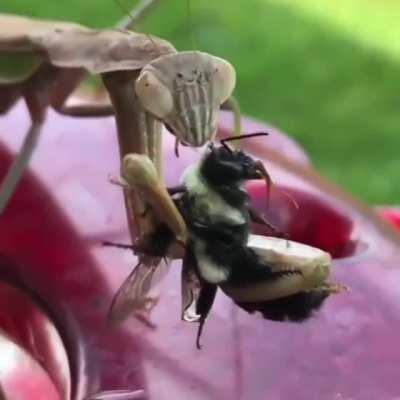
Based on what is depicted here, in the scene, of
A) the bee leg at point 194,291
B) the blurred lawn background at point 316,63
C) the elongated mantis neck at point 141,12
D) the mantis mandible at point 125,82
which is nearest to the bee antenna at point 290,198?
the mantis mandible at point 125,82

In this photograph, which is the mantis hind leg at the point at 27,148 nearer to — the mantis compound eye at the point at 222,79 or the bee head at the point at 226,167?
the mantis compound eye at the point at 222,79

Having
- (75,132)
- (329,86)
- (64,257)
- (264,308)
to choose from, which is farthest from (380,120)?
(264,308)

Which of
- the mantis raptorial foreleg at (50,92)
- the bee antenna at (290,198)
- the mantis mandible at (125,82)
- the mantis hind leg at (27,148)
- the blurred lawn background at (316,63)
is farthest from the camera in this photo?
the blurred lawn background at (316,63)

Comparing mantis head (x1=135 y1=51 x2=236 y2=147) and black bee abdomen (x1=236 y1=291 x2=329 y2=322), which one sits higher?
mantis head (x1=135 y1=51 x2=236 y2=147)

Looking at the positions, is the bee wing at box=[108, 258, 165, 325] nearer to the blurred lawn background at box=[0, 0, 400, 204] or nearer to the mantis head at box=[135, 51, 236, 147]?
the mantis head at box=[135, 51, 236, 147]

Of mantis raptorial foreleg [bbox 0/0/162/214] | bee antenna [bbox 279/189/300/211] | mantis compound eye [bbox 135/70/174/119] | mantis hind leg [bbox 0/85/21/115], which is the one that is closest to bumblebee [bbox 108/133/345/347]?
mantis compound eye [bbox 135/70/174/119]

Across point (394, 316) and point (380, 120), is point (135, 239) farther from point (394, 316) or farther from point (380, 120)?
point (380, 120)
